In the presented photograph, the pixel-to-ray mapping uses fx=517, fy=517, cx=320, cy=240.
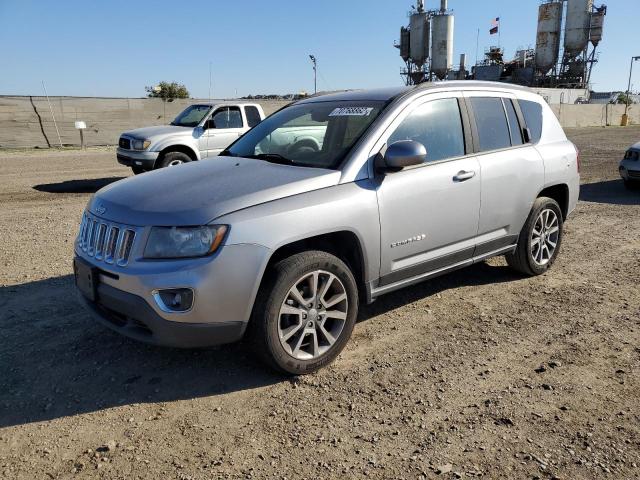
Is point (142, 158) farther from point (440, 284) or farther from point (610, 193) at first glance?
point (610, 193)

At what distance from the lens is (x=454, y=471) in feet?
8.21

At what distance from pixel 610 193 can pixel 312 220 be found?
9.02 metres

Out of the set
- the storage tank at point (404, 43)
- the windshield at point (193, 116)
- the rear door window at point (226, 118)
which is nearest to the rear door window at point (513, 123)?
the rear door window at point (226, 118)

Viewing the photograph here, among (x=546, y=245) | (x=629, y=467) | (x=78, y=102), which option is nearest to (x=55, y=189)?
(x=546, y=245)

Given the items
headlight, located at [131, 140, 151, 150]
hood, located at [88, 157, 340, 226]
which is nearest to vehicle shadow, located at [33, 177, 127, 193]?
headlight, located at [131, 140, 151, 150]

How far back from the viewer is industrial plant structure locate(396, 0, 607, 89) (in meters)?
70.8

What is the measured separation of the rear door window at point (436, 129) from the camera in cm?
390

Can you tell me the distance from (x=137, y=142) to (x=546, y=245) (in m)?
8.45

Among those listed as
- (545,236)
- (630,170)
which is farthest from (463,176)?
(630,170)

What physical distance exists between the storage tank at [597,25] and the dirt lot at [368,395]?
78.8 metres

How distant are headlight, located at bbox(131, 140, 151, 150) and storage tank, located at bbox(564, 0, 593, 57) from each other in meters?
76.1

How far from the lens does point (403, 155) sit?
3.48 metres

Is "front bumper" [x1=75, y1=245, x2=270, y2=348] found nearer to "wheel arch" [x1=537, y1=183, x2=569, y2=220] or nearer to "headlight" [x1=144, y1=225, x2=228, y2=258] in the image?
"headlight" [x1=144, y1=225, x2=228, y2=258]

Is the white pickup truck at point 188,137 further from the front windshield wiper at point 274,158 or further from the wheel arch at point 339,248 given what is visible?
the wheel arch at point 339,248
